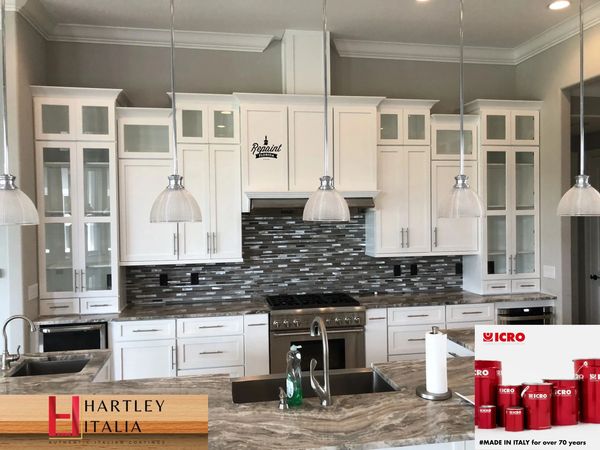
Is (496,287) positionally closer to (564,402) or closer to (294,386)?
(294,386)

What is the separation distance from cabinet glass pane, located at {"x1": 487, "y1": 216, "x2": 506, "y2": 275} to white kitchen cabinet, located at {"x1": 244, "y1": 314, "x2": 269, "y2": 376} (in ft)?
7.26

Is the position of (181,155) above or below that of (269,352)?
above

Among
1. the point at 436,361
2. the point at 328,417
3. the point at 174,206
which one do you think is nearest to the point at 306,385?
the point at 328,417

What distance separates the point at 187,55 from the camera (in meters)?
4.18

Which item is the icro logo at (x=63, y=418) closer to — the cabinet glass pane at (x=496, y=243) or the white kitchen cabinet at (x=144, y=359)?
the white kitchen cabinet at (x=144, y=359)

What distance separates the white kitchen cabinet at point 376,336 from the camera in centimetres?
390

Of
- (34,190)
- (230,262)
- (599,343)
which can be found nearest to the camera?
(599,343)

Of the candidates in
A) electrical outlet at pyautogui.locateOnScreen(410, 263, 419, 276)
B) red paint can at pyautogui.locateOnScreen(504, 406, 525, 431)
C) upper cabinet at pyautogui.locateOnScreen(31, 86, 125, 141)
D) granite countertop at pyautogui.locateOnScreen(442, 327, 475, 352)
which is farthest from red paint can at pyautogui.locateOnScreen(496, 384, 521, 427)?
electrical outlet at pyautogui.locateOnScreen(410, 263, 419, 276)

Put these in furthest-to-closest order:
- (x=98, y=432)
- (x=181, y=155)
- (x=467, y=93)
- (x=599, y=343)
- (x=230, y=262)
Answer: (x=467, y=93) → (x=230, y=262) → (x=181, y=155) → (x=599, y=343) → (x=98, y=432)

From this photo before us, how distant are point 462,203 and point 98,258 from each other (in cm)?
285

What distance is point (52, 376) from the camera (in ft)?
7.36

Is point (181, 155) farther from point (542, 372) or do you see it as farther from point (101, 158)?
point (542, 372)

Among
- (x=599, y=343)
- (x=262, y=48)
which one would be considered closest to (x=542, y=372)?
(x=599, y=343)

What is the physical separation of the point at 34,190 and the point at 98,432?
11.6 ft
